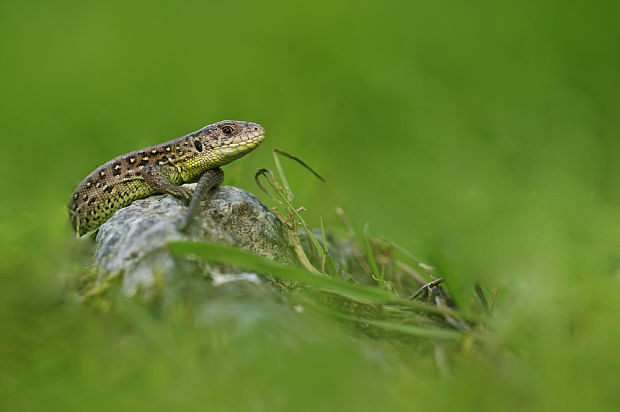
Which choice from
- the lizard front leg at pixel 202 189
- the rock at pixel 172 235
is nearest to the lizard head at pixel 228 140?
the lizard front leg at pixel 202 189

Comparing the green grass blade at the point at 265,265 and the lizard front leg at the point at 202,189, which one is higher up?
the green grass blade at the point at 265,265

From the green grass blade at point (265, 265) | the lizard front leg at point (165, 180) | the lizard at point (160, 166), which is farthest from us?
the lizard at point (160, 166)

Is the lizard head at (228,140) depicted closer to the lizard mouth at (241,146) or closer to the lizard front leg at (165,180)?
the lizard mouth at (241,146)

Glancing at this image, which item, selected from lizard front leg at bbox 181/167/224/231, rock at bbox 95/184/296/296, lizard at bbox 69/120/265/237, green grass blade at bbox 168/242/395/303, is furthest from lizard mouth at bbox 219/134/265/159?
green grass blade at bbox 168/242/395/303

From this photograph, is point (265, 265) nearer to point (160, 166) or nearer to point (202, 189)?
point (202, 189)

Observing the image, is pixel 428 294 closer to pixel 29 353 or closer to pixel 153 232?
pixel 153 232
